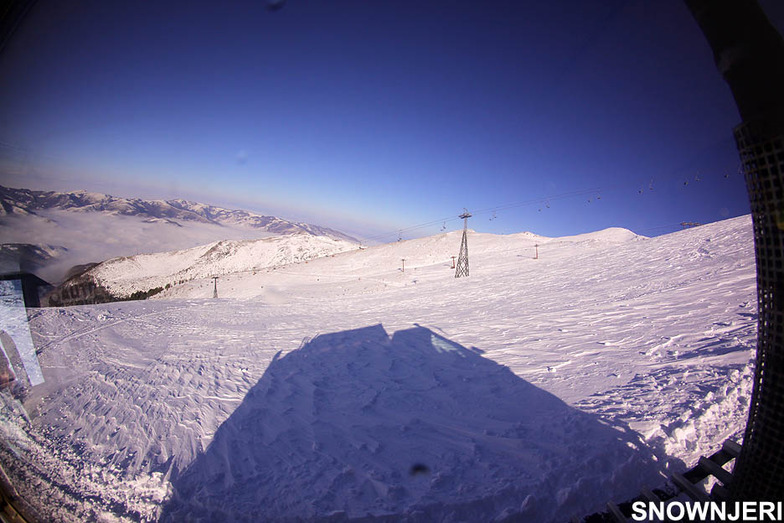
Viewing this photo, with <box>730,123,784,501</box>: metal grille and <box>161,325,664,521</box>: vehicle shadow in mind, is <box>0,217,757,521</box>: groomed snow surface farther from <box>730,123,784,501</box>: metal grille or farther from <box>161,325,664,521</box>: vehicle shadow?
<box>730,123,784,501</box>: metal grille

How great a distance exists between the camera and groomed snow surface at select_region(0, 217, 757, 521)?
2.63 meters

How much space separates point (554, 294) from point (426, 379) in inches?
320

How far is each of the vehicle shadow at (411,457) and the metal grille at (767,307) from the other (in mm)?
1389

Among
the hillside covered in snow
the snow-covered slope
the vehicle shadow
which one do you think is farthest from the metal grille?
the snow-covered slope

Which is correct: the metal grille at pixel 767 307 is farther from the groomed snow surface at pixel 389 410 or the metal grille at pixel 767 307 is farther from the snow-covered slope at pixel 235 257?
the snow-covered slope at pixel 235 257

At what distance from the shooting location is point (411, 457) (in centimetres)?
327

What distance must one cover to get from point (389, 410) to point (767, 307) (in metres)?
4.14

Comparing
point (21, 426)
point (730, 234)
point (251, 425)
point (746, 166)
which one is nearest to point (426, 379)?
point (251, 425)

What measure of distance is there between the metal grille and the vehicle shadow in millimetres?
1389

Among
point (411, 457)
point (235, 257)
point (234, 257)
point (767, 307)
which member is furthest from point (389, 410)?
point (234, 257)

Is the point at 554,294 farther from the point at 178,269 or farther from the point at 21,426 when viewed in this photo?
the point at 178,269

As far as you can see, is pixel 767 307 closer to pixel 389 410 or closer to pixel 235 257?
pixel 389 410

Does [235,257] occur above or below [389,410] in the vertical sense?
above

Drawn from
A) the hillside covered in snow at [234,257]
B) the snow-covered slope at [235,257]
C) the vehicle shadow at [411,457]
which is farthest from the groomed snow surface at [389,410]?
the snow-covered slope at [235,257]
